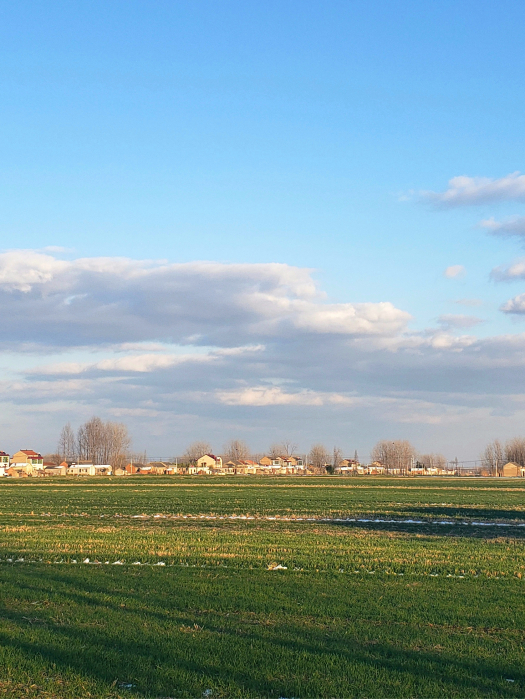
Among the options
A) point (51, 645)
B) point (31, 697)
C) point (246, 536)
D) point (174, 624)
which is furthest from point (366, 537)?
point (31, 697)

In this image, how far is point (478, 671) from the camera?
8.91 meters

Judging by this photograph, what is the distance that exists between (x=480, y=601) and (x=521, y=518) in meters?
26.3

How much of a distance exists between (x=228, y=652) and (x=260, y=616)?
8.41ft

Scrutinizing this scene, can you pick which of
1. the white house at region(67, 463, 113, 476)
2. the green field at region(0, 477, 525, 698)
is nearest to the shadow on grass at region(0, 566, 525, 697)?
the green field at region(0, 477, 525, 698)

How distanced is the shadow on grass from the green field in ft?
0.10

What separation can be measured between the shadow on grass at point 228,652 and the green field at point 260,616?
0.10 ft

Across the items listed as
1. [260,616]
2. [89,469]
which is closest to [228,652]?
[260,616]

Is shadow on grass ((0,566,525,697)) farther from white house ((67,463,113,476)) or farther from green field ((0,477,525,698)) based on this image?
white house ((67,463,113,476))

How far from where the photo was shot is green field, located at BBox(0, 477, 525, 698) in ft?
27.5

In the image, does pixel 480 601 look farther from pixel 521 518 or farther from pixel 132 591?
pixel 521 518

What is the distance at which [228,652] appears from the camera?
9.53 m

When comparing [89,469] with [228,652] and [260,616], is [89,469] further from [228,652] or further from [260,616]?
[228,652]

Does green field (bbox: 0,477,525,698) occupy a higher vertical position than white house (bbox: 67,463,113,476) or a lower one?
higher

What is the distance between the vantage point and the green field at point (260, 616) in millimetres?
8391
